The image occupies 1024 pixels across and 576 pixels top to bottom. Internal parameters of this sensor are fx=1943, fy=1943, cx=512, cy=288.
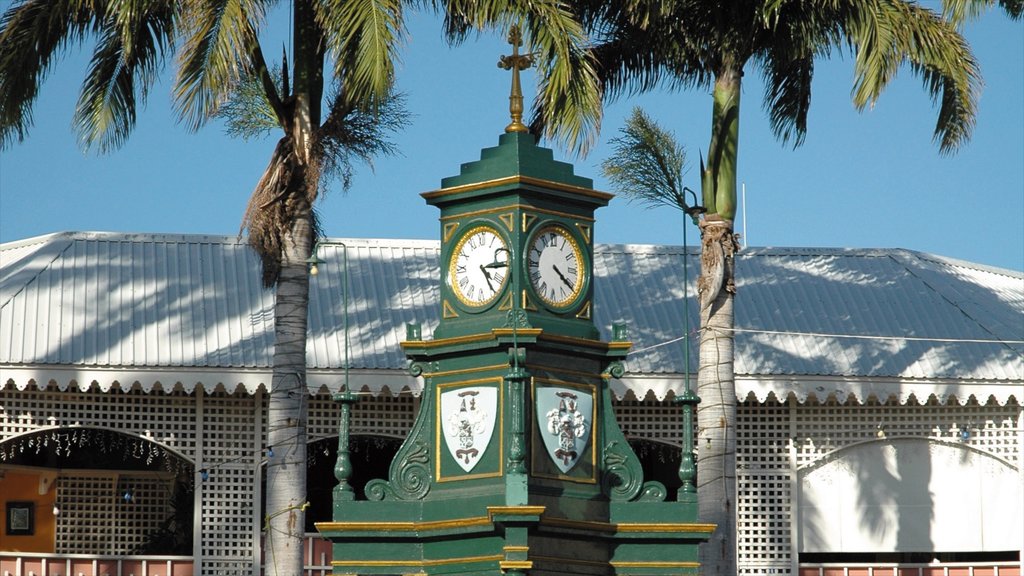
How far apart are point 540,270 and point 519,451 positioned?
159 centimetres

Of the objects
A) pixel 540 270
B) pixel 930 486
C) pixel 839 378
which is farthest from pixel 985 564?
pixel 540 270

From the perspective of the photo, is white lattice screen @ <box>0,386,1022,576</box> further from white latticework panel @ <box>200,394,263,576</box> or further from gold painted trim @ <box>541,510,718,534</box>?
gold painted trim @ <box>541,510,718,534</box>

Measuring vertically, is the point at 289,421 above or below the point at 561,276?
below

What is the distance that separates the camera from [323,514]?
27.9m

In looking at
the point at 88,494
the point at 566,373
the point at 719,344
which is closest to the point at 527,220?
the point at 566,373

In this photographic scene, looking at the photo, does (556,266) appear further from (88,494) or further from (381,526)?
(88,494)

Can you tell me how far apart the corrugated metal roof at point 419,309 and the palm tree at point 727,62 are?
4.40m

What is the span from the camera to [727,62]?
Result: 66.6 ft

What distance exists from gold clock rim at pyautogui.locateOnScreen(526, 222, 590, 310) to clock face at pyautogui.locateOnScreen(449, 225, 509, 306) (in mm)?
234

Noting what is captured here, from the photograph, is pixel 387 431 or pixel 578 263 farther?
pixel 387 431

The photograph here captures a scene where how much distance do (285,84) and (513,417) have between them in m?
6.05

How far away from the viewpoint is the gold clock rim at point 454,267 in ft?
50.1

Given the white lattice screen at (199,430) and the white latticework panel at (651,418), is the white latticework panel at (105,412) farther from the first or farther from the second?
the white latticework panel at (651,418)

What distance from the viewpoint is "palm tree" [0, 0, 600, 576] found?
1819 cm
